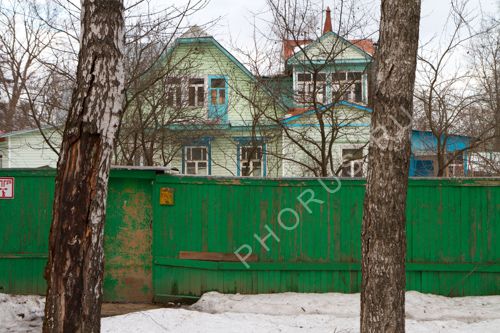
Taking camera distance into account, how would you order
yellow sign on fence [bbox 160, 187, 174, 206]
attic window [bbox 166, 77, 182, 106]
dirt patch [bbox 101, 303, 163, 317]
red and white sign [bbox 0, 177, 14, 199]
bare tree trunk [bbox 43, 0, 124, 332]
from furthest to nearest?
attic window [bbox 166, 77, 182, 106]
red and white sign [bbox 0, 177, 14, 199]
yellow sign on fence [bbox 160, 187, 174, 206]
dirt patch [bbox 101, 303, 163, 317]
bare tree trunk [bbox 43, 0, 124, 332]

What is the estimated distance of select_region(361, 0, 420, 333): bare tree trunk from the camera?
4172 millimetres

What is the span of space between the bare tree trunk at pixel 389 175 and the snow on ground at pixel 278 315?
7.31 ft

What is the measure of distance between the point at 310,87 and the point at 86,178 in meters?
9.45

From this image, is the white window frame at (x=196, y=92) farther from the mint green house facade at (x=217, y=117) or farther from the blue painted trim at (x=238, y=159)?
the blue painted trim at (x=238, y=159)

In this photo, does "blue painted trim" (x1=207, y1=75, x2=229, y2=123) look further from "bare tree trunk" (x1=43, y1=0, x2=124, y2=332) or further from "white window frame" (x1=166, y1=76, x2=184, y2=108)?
"bare tree trunk" (x1=43, y1=0, x2=124, y2=332)

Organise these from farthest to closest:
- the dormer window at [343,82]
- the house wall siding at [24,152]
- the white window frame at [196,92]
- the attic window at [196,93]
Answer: the house wall siding at [24,152], the attic window at [196,93], the white window frame at [196,92], the dormer window at [343,82]

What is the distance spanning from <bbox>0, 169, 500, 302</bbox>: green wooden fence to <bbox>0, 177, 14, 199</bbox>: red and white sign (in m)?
0.07

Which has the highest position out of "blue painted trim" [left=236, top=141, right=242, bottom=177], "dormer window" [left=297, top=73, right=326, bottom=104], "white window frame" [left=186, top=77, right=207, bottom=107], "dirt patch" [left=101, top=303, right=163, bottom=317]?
"white window frame" [left=186, top=77, right=207, bottom=107]

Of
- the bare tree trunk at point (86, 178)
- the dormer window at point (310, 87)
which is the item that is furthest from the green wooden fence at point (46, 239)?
the dormer window at point (310, 87)

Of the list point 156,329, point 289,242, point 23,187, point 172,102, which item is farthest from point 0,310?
point 172,102

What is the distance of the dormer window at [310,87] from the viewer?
1197cm

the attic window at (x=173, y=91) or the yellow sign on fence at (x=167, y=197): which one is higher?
the attic window at (x=173, y=91)

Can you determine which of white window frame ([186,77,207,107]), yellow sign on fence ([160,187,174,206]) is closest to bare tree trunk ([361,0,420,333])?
yellow sign on fence ([160,187,174,206])

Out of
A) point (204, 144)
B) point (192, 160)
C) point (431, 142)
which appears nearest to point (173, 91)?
point (204, 144)
